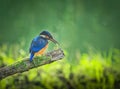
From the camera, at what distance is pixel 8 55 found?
220 inches

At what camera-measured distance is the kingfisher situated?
221 inches

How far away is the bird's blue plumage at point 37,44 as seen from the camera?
18.4 ft

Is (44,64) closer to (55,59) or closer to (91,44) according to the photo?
(55,59)

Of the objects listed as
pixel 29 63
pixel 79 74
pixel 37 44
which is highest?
pixel 37 44

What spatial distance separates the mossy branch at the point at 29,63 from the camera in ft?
18.3

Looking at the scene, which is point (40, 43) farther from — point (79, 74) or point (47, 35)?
point (79, 74)

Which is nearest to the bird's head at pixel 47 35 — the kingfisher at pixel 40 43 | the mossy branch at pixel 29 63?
the kingfisher at pixel 40 43

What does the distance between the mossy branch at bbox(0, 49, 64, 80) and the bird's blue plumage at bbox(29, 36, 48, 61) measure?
7 centimetres

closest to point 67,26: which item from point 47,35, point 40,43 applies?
point 47,35

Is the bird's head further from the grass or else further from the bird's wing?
the grass

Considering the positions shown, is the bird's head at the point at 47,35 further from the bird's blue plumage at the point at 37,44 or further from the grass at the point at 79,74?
the grass at the point at 79,74

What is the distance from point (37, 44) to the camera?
5.64m

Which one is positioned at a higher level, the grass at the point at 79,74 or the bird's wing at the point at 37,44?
the bird's wing at the point at 37,44

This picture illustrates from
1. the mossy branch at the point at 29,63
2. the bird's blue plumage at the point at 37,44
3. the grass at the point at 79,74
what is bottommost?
the grass at the point at 79,74
